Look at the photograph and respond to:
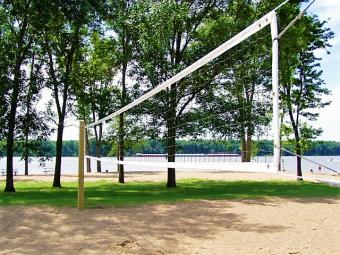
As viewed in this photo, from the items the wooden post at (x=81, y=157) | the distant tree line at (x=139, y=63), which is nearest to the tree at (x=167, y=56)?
the distant tree line at (x=139, y=63)

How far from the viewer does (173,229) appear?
873 centimetres

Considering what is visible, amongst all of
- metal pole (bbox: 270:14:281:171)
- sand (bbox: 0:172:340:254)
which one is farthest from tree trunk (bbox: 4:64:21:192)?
metal pole (bbox: 270:14:281:171)

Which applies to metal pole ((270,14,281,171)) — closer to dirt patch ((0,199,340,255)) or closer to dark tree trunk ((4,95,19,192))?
dirt patch ((0,199,340,255))

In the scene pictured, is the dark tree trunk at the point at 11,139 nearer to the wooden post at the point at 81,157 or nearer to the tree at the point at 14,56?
the tree at the point at 14,56

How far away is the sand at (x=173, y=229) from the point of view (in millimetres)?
7188

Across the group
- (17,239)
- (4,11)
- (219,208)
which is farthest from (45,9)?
(17,239)

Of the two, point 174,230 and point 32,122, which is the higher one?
point 32,122

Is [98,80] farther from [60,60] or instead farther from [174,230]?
[174,230]

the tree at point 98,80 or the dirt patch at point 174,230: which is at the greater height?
the tree at point 98,80

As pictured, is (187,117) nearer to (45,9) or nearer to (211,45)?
(211,45)

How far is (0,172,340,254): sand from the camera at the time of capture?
23.6 ft

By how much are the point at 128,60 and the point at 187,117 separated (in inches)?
159

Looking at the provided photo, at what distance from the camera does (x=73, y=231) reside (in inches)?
329

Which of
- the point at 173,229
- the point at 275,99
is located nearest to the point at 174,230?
the point at 173,229
